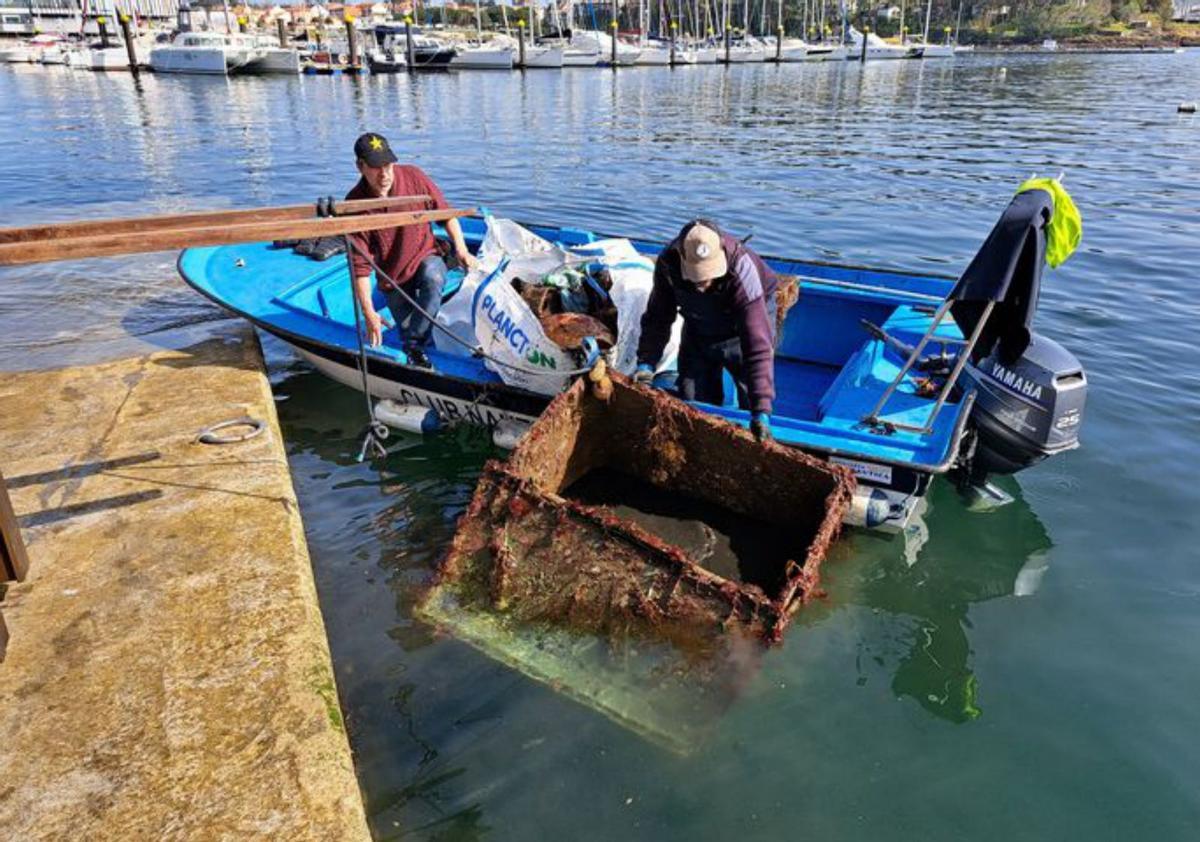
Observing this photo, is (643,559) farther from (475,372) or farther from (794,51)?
(794,51)

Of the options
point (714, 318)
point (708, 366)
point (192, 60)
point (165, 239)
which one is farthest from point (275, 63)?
point (165, 239)

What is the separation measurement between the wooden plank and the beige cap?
3.65 meters

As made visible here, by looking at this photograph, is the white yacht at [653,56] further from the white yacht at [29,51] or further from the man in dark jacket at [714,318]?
the man in dark jacket at [714,318]

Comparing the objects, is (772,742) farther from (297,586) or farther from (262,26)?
(262,26)

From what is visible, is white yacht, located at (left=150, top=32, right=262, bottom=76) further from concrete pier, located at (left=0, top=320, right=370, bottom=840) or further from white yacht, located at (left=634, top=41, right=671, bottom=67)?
concrete pier, located at (left=0, top=320, right=370, bottom=840)

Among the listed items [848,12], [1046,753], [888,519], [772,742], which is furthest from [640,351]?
[848,12]

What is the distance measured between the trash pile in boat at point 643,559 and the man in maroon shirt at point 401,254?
206 cm

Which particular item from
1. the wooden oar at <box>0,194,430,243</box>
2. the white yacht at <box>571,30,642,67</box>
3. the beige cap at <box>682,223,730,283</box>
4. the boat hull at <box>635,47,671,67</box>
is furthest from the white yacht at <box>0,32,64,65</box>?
the beige cap at <box>682,223,730,283</box>

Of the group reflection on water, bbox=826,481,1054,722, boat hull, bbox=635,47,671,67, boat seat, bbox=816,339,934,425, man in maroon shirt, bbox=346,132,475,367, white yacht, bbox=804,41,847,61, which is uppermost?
white yacht, bbox=804,41,847,61

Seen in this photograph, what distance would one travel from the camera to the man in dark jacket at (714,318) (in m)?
4.86

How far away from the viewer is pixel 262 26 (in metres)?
84.3

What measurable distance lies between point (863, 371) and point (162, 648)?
4.93 m

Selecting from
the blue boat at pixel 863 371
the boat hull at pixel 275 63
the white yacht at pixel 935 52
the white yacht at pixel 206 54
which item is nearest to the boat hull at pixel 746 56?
the white yacht at pixel 935 52

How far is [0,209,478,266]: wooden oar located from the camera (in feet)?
10.7
